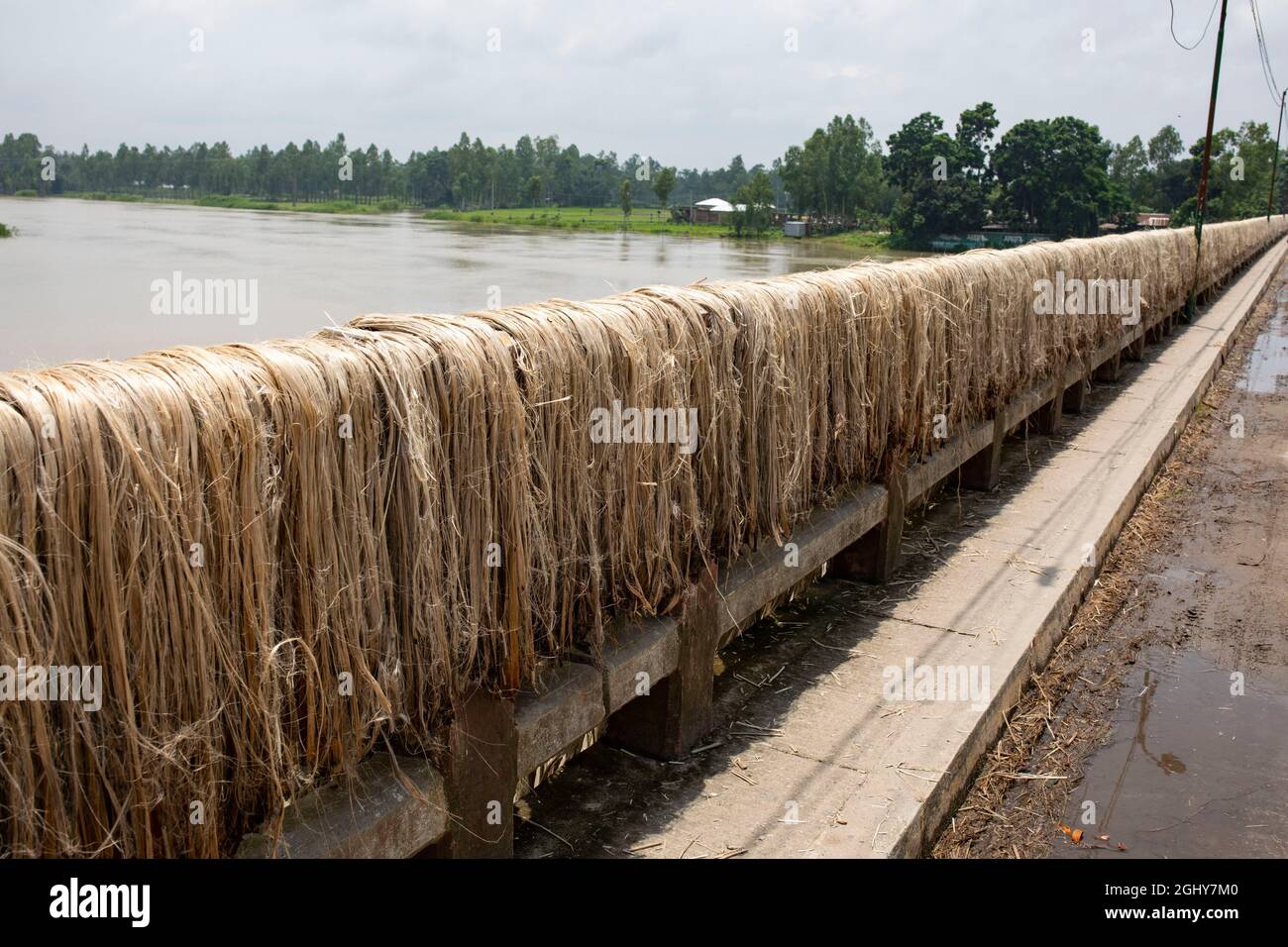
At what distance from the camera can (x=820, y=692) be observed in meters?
4.77

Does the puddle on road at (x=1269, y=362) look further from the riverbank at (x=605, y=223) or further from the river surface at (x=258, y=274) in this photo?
the riverbank at (x=605, y=223)

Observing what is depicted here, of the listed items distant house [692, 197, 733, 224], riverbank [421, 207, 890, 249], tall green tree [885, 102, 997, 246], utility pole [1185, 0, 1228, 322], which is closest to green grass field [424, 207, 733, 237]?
riverbank [421, 207, 890, 249]

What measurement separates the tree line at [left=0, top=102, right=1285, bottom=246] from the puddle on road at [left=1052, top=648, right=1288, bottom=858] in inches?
908

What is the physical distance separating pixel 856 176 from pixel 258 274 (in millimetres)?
74561

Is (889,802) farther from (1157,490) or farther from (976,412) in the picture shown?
(1157,490)

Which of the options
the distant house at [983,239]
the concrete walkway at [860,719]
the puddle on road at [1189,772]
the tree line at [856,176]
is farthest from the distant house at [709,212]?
the puddle on road at [1189,772]

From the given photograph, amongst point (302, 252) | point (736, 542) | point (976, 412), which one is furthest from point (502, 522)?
point (302, 252)

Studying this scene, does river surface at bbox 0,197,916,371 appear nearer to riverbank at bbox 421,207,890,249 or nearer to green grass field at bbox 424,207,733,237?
riverbank at bbox 421,207,890,249

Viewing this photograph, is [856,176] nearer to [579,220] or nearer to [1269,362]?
[579,220]

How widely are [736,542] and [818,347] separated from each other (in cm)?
123

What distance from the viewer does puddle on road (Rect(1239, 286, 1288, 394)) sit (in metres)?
16.6

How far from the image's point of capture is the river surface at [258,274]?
2511 centimetres

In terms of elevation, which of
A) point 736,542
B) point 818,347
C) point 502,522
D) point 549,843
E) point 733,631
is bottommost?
point 549,843
